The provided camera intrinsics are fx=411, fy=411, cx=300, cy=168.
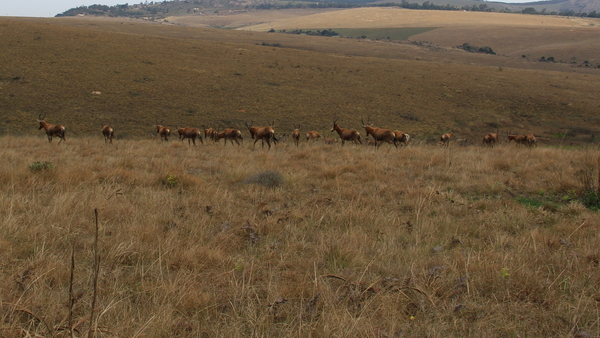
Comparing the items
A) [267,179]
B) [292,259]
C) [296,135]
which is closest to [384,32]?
[296,135]

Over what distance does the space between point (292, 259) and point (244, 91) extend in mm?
31115

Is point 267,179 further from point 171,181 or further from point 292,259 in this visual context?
point 292,259

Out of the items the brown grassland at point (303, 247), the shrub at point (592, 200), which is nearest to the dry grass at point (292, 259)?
the brown grassland at point (303, 247)

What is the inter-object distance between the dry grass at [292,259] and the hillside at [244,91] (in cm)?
1927

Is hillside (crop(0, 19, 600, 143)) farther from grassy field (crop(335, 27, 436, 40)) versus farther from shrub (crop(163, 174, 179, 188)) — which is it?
grassy field (crop(335, 27, 436, 40))

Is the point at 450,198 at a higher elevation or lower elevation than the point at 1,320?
lower

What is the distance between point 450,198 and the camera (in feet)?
22.6

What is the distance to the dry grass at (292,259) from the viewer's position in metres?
3.00

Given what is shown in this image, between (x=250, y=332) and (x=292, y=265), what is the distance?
1.12 meters

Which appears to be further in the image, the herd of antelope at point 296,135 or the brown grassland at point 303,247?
the herd of antelope at point 296,135

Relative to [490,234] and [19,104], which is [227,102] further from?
Result: [490,234]

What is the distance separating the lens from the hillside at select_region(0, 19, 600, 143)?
2716 cm

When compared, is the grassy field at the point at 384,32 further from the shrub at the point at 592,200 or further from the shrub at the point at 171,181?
the shrub at the point at 171,181

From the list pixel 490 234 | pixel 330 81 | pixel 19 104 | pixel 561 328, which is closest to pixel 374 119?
pixel 330 81
